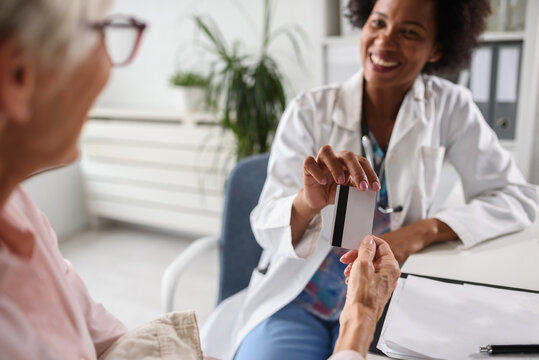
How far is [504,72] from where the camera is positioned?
198cm

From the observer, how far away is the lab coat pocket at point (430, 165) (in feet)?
4.42

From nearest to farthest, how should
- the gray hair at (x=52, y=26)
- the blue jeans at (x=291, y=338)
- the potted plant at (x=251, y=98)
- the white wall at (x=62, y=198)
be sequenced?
the gray hair at (x=52, y=26)
the blue jeans at (x=291, y=338)
the potted plant at (x=251, y=98)
the white wall at (x=62, y=198)

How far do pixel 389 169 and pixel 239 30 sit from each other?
6.34 feet

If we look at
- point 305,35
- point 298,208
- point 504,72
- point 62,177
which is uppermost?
point 305,35

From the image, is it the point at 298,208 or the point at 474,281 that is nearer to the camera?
the point at 474,281

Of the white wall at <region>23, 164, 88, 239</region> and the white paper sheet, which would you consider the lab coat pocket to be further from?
the white wall at <region>23, 164, 88, 239</region>

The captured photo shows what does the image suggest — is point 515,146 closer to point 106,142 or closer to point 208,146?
point 208,146

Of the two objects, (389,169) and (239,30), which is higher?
(239,30)

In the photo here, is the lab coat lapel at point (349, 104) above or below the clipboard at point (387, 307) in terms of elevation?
above

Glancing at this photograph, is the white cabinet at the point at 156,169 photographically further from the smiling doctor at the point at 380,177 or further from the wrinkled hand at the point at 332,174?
the wrinkled hand at the point at 332,174

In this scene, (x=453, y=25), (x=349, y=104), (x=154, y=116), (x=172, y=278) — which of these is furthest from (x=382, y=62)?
(x=154, y=116)

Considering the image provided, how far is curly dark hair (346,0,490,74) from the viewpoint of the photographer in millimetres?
1340

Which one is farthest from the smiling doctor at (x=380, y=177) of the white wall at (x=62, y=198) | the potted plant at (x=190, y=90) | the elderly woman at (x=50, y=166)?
the white wall at (x=62, y=198)

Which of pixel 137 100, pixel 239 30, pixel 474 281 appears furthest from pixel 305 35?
pixel 474 281
